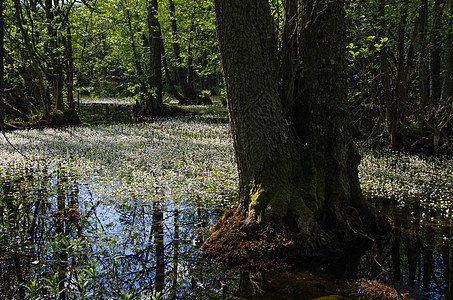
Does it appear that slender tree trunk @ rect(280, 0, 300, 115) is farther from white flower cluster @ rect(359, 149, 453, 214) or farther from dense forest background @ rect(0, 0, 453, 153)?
white flower cluster @ rect(359, 149, 453, 214)

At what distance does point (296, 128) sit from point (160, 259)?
2920 millimetres

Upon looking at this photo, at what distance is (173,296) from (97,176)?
→ 5.82 m

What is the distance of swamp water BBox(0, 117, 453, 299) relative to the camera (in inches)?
155

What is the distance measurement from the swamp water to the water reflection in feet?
0.04

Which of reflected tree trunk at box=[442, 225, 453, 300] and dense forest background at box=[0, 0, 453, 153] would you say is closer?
reflected tree trunk at box=[442, 225, 453, 300]

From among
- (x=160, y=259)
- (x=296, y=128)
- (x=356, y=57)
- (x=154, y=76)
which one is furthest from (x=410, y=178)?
(x=154, y=76)

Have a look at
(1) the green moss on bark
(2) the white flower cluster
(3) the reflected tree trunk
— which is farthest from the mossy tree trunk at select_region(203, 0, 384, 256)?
(2) the white flower cluster

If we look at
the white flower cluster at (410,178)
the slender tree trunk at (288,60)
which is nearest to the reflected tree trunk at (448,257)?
the white flower cluster at (410,178)

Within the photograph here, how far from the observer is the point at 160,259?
466 cm

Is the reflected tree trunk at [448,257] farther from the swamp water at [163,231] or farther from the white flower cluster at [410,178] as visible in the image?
the white flower cluster at [410,178]

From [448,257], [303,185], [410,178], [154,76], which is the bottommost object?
A: [448,257]

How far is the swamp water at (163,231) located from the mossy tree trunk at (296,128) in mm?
696

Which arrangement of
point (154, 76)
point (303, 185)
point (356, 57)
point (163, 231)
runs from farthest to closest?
point (154, 76) → point (356, 57) → point (163, 231) → point (303, 185)

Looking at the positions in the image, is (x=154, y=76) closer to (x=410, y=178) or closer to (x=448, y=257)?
(x=410, y=178)
